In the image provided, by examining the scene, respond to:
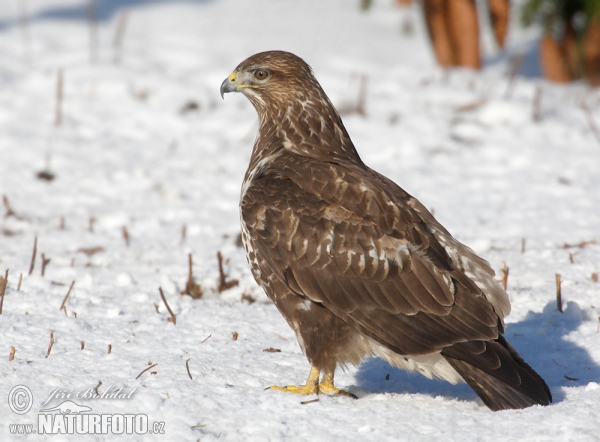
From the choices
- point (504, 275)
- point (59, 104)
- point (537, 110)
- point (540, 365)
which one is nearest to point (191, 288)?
point (504, 275)

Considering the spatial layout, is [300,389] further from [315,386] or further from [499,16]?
[499,16]

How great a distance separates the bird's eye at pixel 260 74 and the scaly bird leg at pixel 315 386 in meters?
1.76

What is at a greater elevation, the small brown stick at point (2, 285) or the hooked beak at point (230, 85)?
the hooked beak at point (230, 85)

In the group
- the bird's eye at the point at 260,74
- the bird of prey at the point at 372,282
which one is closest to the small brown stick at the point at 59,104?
the bird's eye at the point at 260,74

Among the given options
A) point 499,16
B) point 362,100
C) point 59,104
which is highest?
point 499,16

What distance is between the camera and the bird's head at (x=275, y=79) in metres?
4.77

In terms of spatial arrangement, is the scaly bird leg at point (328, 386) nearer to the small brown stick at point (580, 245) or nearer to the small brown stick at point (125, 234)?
the small brown stick at point (580, 245)

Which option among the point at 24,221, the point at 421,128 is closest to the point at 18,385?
the point at 24,221

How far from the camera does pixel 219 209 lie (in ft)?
24.0

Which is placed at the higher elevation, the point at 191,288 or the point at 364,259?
the point at 364,259

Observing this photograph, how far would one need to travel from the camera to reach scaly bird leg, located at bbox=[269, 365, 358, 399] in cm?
390

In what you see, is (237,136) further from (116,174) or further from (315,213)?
(315,213)

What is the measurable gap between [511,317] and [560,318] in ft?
0.95

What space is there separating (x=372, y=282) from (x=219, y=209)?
364cm
